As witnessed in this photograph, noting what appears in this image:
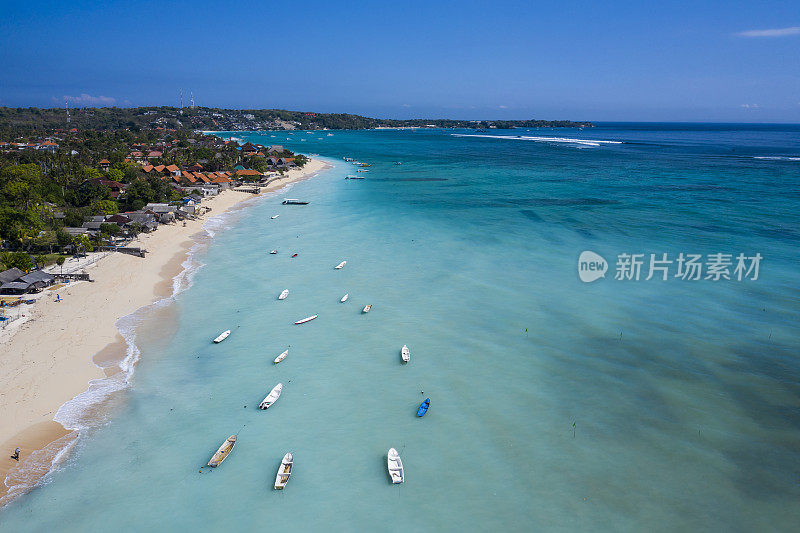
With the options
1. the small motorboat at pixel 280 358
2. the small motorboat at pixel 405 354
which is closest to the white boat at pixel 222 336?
the small motorboat at pixel 280 358

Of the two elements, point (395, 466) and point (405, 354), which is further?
point (405, 354)

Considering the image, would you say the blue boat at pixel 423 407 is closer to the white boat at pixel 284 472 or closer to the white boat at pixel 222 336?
the white boat at pixel 284 472

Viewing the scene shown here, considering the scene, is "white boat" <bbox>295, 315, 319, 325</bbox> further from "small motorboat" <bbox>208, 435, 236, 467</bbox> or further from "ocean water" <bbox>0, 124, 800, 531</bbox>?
"small motorboat" <bbox>208, 435, 236, 467</bbox>

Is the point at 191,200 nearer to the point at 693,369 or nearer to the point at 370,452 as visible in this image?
the point at 370,452
